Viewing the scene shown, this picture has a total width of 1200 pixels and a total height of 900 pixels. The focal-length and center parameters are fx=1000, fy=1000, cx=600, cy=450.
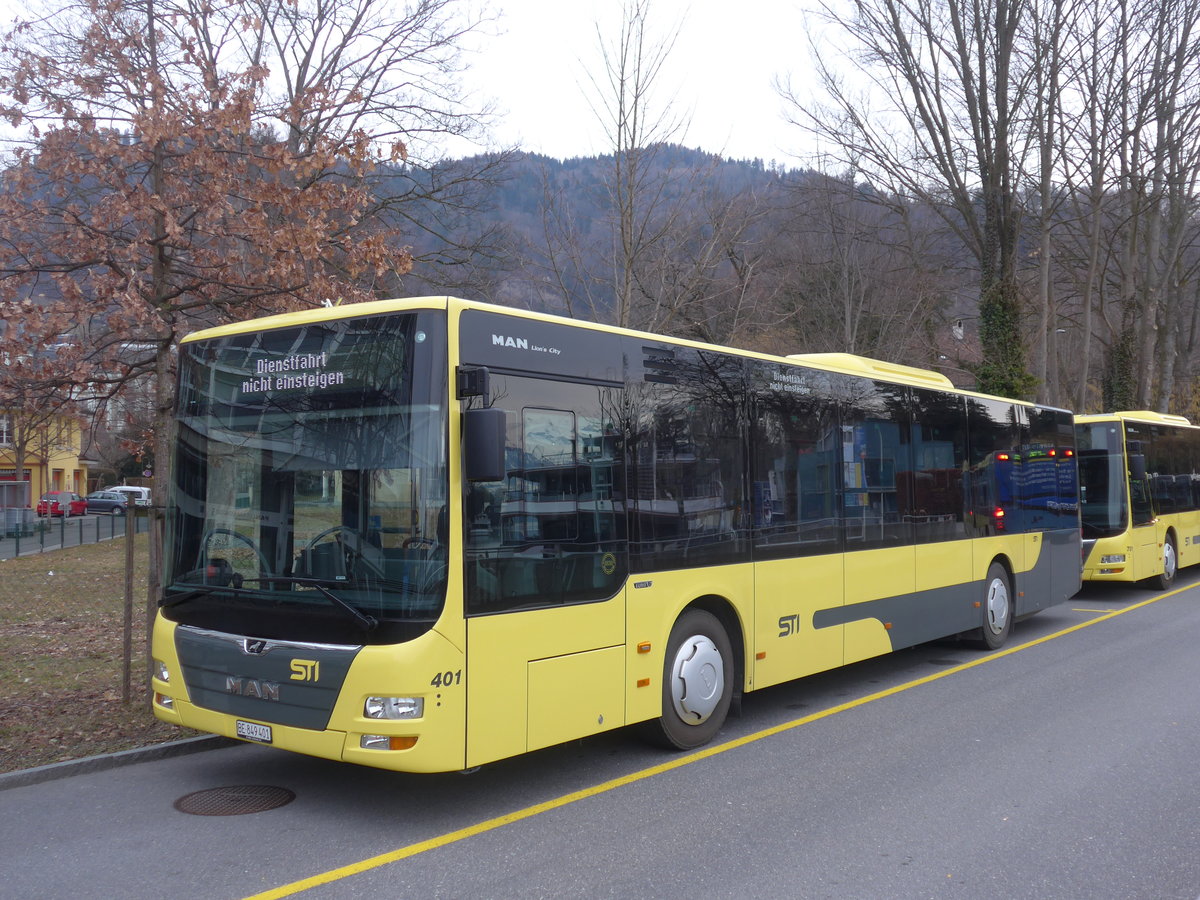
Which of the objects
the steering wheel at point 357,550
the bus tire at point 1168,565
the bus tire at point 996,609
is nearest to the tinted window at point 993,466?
the bus tire at point 996,609

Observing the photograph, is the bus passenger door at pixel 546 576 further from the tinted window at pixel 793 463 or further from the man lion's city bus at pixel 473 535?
the tinted window at pixel 793 463

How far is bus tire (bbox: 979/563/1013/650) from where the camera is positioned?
1164 cm

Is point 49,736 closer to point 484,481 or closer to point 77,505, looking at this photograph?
point 484,481

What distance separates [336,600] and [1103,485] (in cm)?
1472

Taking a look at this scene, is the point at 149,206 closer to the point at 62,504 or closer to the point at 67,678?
the point at 67,678

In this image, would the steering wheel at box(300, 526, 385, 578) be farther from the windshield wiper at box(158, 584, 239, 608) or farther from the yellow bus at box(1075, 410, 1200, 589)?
the yellow bus at box(1075, 410, 1200, 589)

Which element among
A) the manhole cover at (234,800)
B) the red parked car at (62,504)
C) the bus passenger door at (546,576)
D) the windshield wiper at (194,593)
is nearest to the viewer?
the bus passenger door at (546,576)

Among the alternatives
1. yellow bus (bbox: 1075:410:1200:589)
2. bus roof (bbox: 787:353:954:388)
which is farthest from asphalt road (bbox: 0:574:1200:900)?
yellow bus (bbox: 1075:410:1200:589)

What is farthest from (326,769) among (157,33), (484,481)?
(157,33)

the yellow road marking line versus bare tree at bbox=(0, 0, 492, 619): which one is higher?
bare tree at bbox=(0, 0, 492, 619)

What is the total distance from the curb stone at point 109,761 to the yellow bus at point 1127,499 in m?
13.4

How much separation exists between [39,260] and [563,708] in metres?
5.69

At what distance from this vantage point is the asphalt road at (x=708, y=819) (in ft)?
15.8

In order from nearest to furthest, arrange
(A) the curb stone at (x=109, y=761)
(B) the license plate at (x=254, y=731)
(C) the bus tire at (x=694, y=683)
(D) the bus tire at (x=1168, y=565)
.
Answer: (B) the license plate at (x=254, y=731) → (A) the curb stone at (x=109, y=761) → (C) the bus tire at (x=694, y=683) → (D) the bus tire at (x=1168, y=565)
